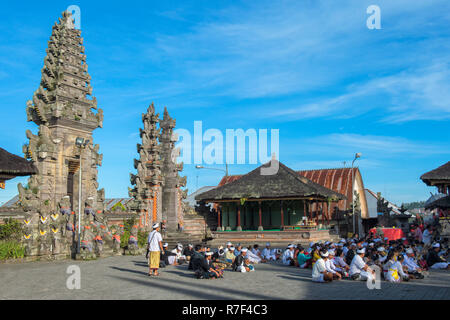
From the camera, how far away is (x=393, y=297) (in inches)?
386

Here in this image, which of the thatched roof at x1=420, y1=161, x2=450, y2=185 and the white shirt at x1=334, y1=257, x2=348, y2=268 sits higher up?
the thatched roof at x1=420, y1=161, x2=450, y2=185

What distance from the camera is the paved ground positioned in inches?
397

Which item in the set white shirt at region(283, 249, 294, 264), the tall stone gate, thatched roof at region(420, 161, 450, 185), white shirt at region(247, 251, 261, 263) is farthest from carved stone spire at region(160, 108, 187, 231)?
thatched roof at region(420, 161, 450, 185)

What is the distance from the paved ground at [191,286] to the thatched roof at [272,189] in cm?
1780

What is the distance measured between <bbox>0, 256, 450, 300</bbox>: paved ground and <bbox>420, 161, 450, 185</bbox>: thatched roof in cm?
529

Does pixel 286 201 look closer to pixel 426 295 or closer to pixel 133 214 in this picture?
pixel 133 214

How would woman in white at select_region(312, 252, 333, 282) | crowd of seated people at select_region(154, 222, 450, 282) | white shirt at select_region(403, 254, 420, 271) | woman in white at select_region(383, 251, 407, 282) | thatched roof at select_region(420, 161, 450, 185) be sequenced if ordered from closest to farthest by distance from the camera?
1. woman in white at select_region(312, 252, 333, 282)
2. woman in white at select_region(383, 251, 407, 282)
3. crowd of seated people at select_region(154, 222, 450, 282)
4. white shirt at select_region(403, 254, 420, 271)
5. thatched roof at select_region(420, 161, 450, 185)

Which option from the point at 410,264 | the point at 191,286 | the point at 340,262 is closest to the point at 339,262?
the point at 340,262

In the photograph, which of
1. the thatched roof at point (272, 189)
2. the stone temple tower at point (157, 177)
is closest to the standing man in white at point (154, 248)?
the stone temple tower at point (157, 177)

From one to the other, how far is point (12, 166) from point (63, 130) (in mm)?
8217

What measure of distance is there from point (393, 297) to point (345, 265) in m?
4.58

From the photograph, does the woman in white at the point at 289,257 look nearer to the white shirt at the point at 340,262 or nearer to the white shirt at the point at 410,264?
the white shirt at the point at 340,262

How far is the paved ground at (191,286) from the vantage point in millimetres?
10086

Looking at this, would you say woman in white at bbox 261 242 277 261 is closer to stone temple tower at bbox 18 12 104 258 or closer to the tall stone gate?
the tall stone gate
